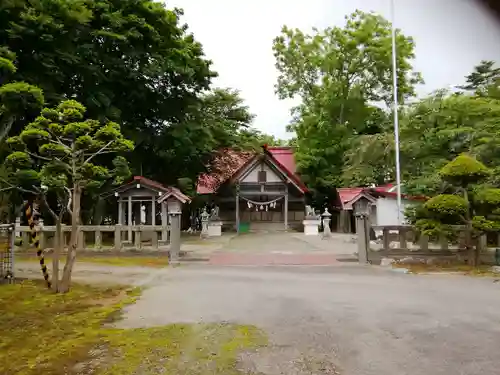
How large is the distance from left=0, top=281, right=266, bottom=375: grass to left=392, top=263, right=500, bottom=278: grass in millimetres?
6865

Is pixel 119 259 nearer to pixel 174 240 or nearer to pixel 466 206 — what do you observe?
pixel 174 240

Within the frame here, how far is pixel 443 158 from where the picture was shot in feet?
53.4

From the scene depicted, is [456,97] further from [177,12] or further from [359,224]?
[177,12]

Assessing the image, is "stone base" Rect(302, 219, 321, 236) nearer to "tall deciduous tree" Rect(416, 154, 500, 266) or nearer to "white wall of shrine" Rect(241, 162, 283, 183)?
"white wall of shrine" Rect(241, 162, 283, 183)

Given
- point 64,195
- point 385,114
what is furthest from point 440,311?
point 385,114

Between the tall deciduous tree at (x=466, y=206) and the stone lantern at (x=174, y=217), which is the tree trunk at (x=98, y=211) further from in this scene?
the tall deciduous tree at (x=466, y=206)

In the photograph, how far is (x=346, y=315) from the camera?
6.23 meters

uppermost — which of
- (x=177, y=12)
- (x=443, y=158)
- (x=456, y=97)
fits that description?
(x=177, y=12)

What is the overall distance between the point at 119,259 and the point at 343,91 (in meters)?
22.4

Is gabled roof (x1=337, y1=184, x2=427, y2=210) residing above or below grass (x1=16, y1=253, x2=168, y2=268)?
above

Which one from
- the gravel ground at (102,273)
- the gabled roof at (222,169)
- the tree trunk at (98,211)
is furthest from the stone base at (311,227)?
the gravel ground at (102,273)

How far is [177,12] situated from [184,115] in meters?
4.64

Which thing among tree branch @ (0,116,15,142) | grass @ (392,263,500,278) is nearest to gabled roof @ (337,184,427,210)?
grass @ (392,263,500,278)

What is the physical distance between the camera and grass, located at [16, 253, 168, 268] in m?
12.4
